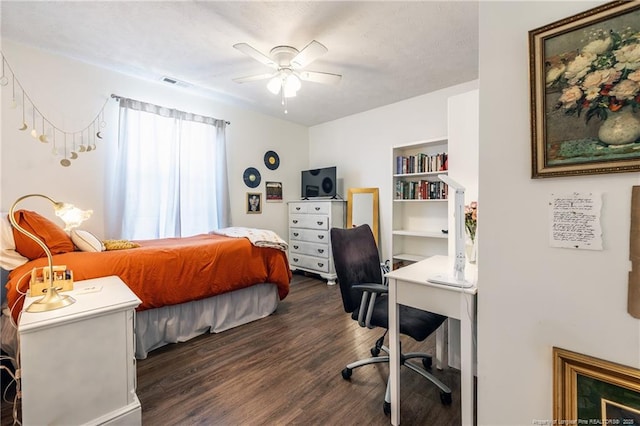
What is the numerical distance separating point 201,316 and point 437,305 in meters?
2.06

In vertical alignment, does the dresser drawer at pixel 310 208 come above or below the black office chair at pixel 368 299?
above

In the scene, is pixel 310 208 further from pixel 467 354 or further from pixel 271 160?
pixel 467 354

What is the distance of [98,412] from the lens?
1.32m

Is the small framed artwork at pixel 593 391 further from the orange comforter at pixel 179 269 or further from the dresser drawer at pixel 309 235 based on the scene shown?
the dresser drawer at pixel 309 235

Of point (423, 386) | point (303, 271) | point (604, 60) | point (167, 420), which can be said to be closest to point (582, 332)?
point (604, 60)

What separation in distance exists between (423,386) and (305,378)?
767mm

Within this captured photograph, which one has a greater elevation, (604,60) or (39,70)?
(39,70)

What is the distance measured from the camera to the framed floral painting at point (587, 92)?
0.76 m

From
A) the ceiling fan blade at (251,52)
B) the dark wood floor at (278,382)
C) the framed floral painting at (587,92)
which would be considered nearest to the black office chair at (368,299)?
the dark wood floor at (278,382)

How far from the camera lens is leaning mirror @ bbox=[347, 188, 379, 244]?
4.10 metres

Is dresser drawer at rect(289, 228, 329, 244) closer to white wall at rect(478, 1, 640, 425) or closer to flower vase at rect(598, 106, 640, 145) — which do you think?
white wall at rect(478, 1, 640, 425)

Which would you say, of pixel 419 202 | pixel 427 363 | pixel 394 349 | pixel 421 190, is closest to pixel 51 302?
pixel 394 349

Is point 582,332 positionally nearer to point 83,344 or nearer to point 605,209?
point 605,209

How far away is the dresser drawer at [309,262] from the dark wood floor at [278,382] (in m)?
1.41
